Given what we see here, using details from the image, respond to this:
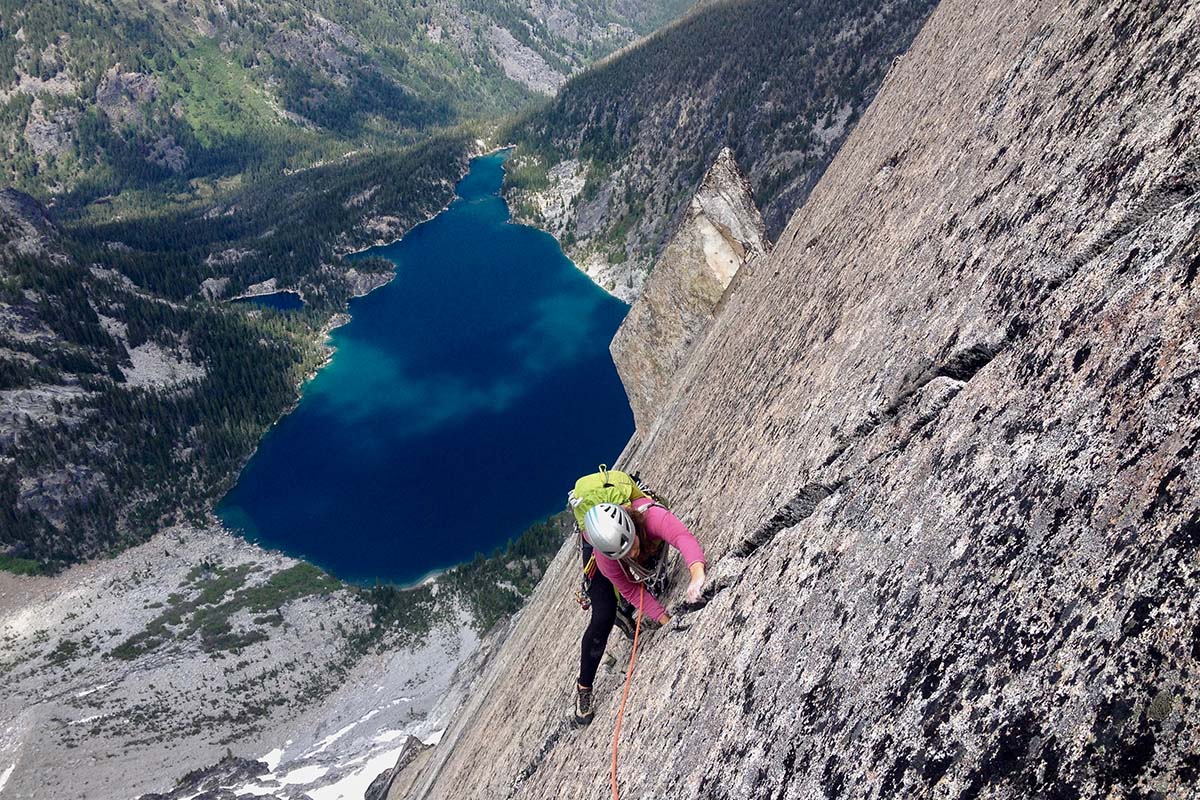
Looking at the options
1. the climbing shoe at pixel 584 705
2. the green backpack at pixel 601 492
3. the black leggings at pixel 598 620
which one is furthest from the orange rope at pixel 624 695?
the green backpack at pixel 601 492

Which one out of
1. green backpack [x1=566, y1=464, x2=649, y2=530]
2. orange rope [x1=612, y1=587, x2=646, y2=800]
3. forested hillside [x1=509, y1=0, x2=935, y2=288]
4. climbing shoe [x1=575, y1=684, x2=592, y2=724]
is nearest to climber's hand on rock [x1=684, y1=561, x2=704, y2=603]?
orange rope [x1=612, y1=587, x2=646, y2=800]

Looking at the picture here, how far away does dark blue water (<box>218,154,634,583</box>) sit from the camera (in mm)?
78250

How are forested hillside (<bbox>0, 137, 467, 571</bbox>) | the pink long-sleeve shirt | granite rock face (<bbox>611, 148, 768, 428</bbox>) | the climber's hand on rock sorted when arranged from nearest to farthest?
the climber's hand on rock → the pink long-sleeve shirt → granite rock face (<bbox>611, 148, 768, 428</bbox>) → forested hillside (<bbox>0, 137, 467, 571</bbox>)

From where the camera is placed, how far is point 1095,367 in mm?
3574

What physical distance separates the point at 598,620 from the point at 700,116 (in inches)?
5927

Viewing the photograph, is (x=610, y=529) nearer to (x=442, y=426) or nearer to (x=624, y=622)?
(x=624, y=622)

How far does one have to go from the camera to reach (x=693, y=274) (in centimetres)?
1836

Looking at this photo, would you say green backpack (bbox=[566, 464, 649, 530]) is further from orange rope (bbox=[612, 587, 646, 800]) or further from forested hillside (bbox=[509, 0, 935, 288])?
forested hillside (bbox=[509, 0, 935, 288])

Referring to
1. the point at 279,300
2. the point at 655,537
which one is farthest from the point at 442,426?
the point at 655,537

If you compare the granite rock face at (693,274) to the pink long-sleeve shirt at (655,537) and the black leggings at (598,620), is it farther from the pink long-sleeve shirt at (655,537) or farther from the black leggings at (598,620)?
the pink long-sleeve shirt at (655,537)

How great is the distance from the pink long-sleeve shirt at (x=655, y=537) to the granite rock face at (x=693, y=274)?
10.9 metres

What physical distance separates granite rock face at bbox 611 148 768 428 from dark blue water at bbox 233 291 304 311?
135143 mm

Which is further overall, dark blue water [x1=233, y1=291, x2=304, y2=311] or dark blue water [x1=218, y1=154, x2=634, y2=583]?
dark blue water [x1=233, y1=291, x2=304, y2=311]

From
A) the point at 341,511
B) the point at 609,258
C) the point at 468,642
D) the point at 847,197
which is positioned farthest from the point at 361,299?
the point at 847,197
